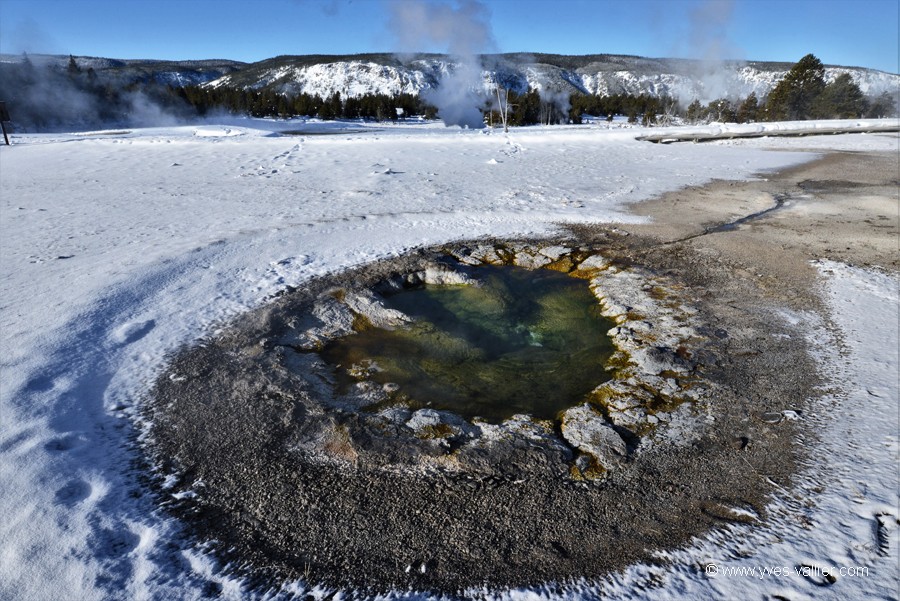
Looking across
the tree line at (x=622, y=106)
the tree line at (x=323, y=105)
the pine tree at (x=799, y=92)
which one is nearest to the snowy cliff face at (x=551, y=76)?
the tree line at (x=622, y=106)

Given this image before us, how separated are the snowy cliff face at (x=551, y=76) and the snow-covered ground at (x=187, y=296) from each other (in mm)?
67585

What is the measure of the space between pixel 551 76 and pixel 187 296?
10431cm

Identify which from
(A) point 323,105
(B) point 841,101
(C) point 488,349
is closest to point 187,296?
(C) point 488,349

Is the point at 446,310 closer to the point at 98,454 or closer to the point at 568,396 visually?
the point at 568,396

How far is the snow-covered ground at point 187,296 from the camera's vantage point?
8.39ft

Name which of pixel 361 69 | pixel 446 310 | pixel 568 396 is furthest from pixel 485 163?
pixel 361 69

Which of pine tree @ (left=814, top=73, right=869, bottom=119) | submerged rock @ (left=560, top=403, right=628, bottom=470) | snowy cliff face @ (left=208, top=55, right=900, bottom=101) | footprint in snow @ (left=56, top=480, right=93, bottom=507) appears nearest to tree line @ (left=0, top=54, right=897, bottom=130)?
pine tree @ (left=814, top=73, right=869, bottom=119)

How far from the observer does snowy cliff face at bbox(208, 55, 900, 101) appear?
275 feet

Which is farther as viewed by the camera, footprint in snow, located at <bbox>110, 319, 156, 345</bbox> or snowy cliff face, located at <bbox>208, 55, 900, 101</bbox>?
snowy cliff face, located at <bbox>208, 55, 900, 101</bbox>

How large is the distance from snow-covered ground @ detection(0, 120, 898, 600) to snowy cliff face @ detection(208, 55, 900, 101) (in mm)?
67585

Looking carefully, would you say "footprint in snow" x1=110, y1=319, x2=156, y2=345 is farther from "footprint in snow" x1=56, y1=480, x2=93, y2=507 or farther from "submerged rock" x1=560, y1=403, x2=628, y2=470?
"submerged rock" x1=560, y1=403, x2=628, y2=470

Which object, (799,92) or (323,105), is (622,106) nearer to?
(799,92)

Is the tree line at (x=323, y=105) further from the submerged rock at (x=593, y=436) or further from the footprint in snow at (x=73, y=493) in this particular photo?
the footprint in snow at (x=73, y=493)

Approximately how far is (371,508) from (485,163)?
43.2 feet
